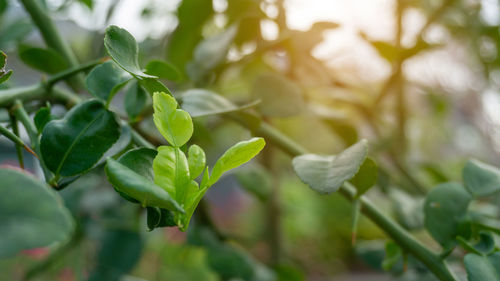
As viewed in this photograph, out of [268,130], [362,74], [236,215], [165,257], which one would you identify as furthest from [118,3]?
[236,215]

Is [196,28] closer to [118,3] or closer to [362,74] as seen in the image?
[118,3]

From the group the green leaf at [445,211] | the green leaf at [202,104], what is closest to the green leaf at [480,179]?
the green leaf at [445,211]

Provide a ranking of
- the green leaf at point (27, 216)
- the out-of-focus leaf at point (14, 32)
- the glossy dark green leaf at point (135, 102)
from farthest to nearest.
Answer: the out-of-focus leaf at point (14, 32), the glossy dark green leaf at point (135, 102), the green leaf at point (27, 216)

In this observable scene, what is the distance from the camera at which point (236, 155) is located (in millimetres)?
116

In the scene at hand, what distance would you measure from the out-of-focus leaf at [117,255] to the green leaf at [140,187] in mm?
273

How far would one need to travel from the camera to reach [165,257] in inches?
24.1

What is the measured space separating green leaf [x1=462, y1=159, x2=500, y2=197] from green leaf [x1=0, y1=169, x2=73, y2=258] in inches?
7.0

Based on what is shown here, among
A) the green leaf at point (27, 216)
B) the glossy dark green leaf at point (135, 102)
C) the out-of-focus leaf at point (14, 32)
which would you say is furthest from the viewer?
the out-of-focus leaf at point (14, 32)

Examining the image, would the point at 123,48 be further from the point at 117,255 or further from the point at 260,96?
the point at 117,255

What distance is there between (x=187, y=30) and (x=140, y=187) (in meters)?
0.25

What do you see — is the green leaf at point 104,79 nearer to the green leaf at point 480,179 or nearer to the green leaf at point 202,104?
the green leaf at point 202,104

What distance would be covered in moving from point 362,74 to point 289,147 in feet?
2.11

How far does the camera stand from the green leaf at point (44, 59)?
219 mm

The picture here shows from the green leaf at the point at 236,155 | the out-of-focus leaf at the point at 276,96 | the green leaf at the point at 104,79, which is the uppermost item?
the green leaf at the point at 236,155
